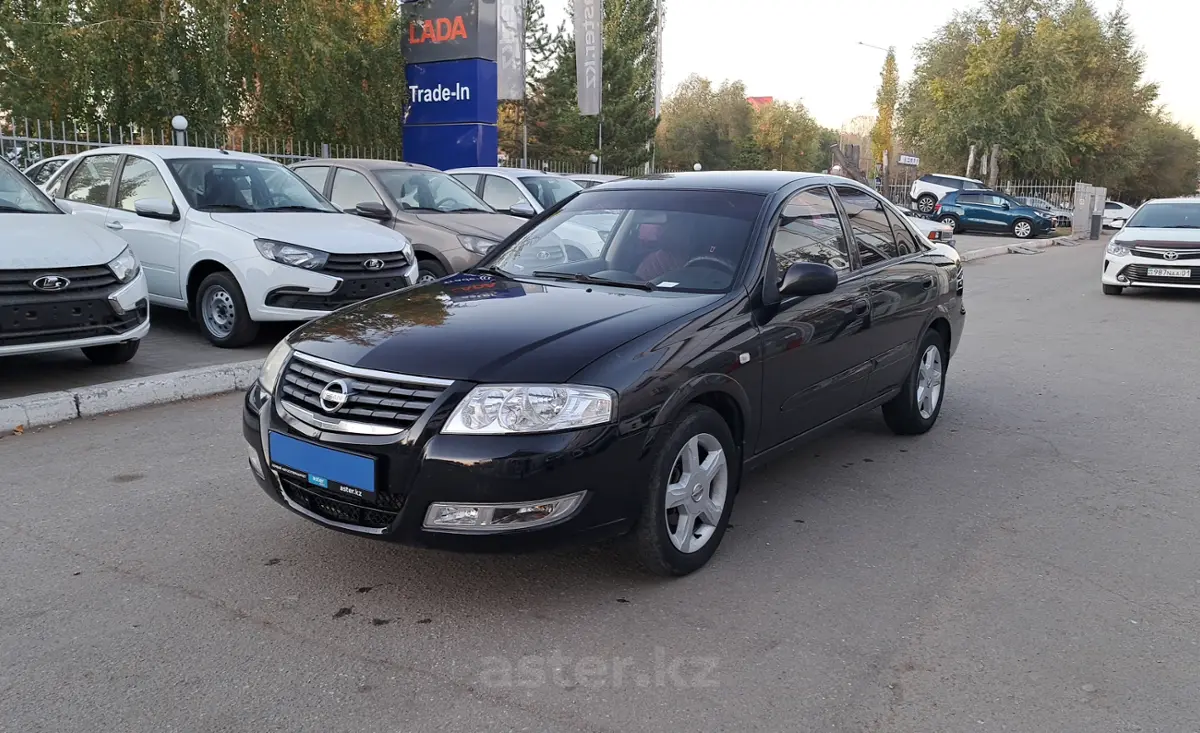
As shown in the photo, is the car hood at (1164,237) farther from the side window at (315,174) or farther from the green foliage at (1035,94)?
the green foliage at (1035,94)

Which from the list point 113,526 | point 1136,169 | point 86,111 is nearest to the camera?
point 113,526

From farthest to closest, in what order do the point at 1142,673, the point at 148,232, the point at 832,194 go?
the point at 148,232, the point at 832,194, the point at 1142,673

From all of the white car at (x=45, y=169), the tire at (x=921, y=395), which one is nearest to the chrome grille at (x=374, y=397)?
the tire at (x=921, y=395)

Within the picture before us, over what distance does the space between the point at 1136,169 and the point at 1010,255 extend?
32.5m

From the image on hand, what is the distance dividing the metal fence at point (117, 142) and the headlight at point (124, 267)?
6.12 meters

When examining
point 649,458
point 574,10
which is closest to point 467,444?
point 649,458

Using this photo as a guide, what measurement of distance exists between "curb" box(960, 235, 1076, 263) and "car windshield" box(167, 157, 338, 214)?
1440cm

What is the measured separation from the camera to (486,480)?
319 cm

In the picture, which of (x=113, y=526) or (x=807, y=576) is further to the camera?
(x=113, y=526)

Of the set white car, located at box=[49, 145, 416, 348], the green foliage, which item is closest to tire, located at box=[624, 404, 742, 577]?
white car, located at box=[49, 145, 416, 348]

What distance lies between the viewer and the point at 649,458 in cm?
346

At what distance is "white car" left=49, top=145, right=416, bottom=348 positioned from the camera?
7.71 meters

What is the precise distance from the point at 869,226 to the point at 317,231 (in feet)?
15.3

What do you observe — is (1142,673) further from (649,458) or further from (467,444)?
(467,444)
